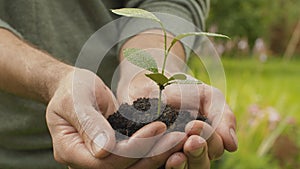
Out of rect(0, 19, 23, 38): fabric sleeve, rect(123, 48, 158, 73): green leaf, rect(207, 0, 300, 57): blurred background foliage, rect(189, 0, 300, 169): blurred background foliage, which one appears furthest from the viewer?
rect(207, 0, 300, 57): blurred background foliage

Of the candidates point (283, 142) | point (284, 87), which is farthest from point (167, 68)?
point (284, 87)

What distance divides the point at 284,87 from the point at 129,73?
304 inches

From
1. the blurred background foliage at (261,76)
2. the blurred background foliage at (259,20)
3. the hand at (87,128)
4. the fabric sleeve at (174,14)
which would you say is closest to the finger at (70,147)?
the hand at (87,128)

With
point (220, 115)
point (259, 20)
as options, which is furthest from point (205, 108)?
point (259, 20)

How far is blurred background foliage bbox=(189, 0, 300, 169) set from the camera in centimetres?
418

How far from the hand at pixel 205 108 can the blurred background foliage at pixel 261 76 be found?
963 millimetres

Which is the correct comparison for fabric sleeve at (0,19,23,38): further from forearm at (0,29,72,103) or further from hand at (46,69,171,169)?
hand at (46,69,171,169)

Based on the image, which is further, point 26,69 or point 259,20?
point 259,20

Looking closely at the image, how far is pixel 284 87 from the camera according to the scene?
9.20m

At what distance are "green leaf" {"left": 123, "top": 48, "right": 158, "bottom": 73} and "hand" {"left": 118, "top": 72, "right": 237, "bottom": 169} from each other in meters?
0.15

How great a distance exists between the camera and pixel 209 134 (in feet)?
4.52

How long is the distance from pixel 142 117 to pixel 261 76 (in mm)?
9077

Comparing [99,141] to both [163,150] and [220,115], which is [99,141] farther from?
[220,115]

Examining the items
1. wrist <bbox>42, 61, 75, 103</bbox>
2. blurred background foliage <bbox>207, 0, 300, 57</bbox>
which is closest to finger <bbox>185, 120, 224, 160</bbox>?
wrist <bbox>42, 61, 75, 103</bbox>
